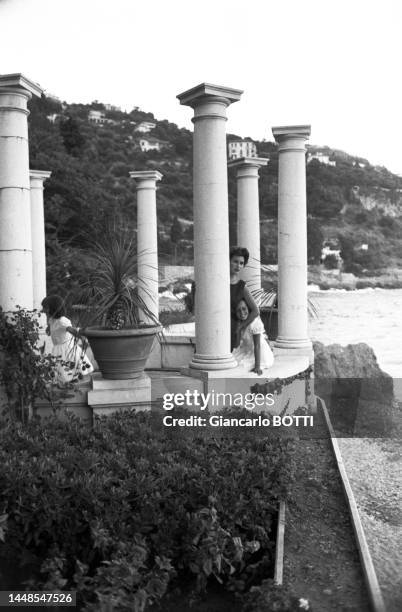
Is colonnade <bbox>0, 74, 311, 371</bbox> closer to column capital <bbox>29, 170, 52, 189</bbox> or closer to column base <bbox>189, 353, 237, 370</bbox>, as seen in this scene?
column base <bbox>189, 353, 237, 370</bbox>

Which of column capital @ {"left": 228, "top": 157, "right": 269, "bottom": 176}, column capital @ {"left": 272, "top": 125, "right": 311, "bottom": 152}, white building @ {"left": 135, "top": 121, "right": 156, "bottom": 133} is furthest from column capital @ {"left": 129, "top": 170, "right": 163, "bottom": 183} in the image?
white building @ {"left": 135, "top": 121, "right": 156, "bottom": 133}

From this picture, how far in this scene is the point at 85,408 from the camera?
39.0 feet

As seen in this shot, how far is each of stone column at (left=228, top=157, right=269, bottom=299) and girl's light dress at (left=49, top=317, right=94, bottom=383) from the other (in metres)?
7.54

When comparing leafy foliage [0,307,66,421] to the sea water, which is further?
the sea water

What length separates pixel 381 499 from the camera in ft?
38.3

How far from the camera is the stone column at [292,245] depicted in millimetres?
16875

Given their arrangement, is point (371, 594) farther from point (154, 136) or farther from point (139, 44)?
point (139, 44)

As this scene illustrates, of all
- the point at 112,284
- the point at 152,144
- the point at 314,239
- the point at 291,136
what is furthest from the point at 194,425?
the point at 152,144

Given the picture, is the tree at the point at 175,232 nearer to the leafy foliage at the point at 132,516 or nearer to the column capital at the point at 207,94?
the column capital at the point at 207,94

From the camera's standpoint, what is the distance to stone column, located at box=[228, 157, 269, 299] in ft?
63.8

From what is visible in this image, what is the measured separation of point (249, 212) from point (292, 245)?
315 cm

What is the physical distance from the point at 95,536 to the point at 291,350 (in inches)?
411

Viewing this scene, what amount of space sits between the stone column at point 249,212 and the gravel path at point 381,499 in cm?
588

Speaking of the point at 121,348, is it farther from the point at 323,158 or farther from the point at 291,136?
the point at 323,158
